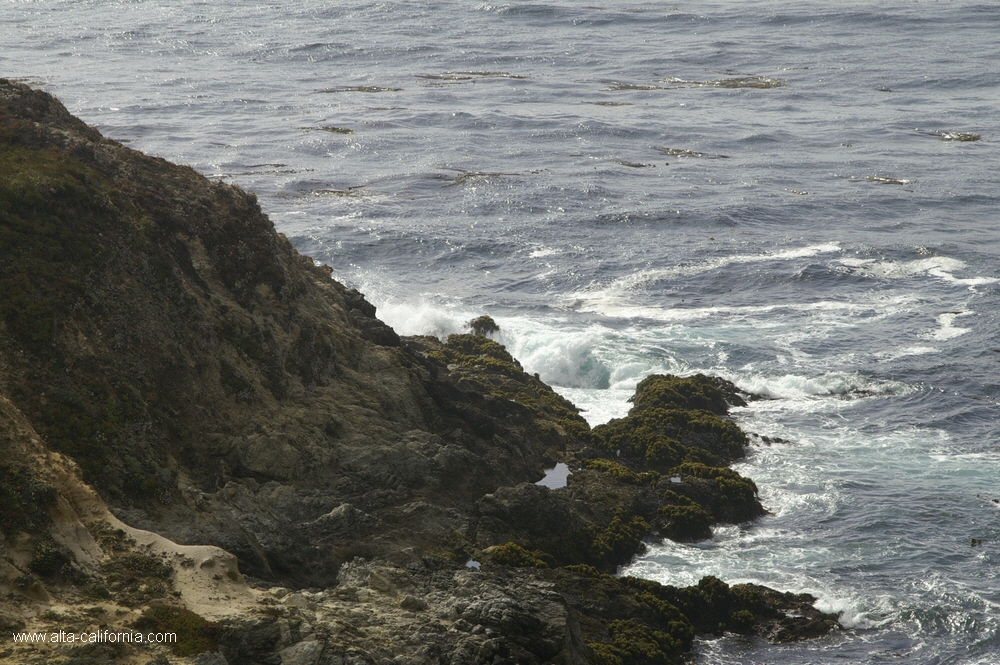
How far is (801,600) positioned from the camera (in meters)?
25.3

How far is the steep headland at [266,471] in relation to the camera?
17578 millimetres

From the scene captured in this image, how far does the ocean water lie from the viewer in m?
29.2

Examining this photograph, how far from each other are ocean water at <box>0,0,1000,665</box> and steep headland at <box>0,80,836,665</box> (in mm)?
2777

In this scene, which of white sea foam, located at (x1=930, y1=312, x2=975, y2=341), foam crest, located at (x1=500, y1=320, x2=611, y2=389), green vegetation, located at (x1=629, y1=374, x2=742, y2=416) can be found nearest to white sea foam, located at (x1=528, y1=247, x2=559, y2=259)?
foam crest, located at (x1=500, y1=320, x2=611, y2=389)

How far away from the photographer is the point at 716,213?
62.1m

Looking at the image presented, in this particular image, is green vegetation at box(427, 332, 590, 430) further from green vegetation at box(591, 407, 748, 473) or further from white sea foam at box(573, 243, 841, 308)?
white sea foam at box(573, 243, 841, 308)

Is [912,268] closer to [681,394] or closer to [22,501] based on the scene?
[681,394]

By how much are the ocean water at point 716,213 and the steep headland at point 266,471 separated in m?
2.78

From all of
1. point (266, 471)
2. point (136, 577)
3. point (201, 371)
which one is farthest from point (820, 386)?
point (136, 577)

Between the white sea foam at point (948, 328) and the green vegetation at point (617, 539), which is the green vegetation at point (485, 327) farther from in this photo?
the white sea foam at point (948, 328)

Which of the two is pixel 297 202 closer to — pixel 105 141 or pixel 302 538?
pixel 105 141

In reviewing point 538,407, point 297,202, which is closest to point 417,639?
point 538,407

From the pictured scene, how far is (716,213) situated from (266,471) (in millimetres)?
44607

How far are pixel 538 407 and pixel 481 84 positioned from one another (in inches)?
2990
